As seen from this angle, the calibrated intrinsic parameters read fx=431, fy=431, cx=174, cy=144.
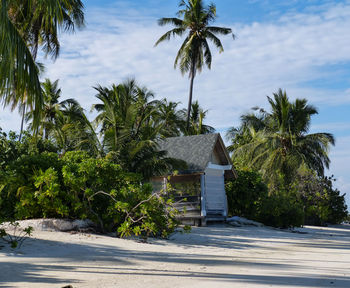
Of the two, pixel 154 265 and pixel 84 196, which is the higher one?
pixel 84 196

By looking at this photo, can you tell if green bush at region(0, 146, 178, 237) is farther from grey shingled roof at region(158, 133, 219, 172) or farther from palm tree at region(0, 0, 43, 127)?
grey shingled roof at region(158, 133, 219, 172)

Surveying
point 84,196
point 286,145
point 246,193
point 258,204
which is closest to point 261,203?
point 258,204

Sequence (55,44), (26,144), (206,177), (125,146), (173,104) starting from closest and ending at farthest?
(125,146) < (26,144) < (55,44) < (206,177) < (173,104)

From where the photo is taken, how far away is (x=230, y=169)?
22.9 m

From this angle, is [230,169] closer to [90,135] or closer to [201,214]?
[201,214]

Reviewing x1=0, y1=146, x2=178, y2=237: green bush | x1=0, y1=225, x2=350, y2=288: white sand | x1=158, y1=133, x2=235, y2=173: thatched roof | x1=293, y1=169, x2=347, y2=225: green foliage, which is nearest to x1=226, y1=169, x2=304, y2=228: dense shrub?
x1=158, y1=133, x2=235, y2=173: thatched roof

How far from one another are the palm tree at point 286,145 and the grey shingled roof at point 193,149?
7.65 meters

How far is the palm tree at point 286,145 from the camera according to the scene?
2895cm

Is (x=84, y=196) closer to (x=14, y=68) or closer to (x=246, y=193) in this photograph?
(x=14, y=68)

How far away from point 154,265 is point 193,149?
1432cm

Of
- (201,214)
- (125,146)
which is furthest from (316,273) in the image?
(201,214)

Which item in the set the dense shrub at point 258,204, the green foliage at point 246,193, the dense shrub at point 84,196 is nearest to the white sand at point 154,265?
the dense shrub at point 84,196

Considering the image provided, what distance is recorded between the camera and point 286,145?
2961 cm

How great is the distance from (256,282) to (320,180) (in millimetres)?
26215
